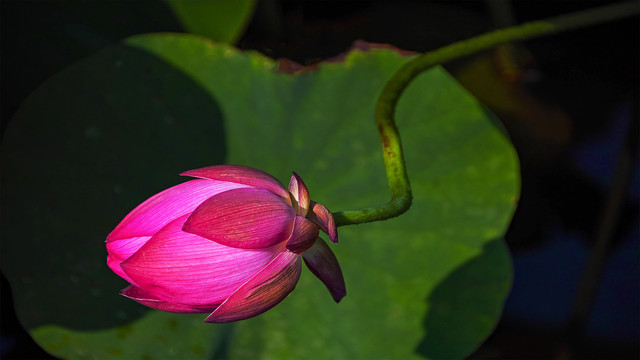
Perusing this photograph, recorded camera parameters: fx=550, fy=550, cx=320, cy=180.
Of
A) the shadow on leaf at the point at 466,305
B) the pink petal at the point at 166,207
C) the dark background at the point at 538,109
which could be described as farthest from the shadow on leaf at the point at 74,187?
the shadow on leaf at the point at 466,305

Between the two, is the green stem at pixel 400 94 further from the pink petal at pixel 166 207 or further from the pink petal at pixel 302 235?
the pink petal at pixel 166 207

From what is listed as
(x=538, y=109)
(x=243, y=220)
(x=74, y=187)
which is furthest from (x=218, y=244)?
(x=538, y=109)

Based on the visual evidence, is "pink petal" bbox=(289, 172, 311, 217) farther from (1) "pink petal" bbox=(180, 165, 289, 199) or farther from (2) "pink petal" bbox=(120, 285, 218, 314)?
(2) "pink petal" bbox=(120, 285, 218, 314)

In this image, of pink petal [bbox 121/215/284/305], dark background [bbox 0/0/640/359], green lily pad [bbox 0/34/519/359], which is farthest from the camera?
dark background [bbox 0/0/640/359]

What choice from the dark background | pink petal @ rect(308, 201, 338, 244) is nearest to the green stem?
pink petal @ rect(308, 201, 338, 244)

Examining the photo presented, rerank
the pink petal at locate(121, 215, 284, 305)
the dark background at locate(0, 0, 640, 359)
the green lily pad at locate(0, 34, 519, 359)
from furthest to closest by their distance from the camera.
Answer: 1. the dark background at locate(0, 0, 640, 359)
2. the green lily pad at locate(0, 34, 519, 359)
3. the pink petal at locate(121, 215, 284, 305)

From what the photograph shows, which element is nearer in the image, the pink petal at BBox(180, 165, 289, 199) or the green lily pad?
the pink petal at BBox(180, 165, 289, 199)

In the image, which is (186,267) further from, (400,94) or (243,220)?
(400,94)

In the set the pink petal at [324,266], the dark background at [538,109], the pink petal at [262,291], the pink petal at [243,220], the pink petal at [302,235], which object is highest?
the pink petal at [243,220]
